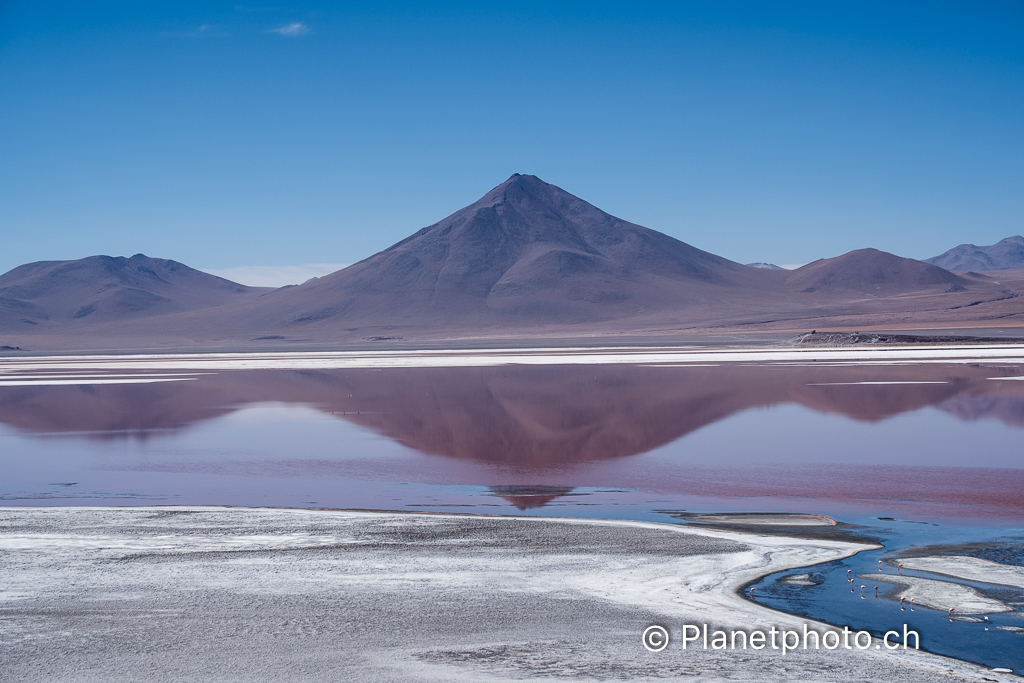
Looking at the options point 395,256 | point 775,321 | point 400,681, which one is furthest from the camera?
point 395,256

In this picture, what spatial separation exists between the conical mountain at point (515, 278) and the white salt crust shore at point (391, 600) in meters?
124

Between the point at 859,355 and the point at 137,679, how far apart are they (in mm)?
42833

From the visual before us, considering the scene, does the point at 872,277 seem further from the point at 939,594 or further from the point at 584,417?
the point at 939,594

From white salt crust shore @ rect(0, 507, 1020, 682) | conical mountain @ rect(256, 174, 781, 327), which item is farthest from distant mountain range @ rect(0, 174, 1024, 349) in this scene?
white salt crust shore @ rect(0, 507, 1020, 682)

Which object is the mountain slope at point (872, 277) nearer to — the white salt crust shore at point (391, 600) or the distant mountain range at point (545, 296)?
the distant mountain range at point (545, 296)

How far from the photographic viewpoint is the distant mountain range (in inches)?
4633

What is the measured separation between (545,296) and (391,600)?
142 meters

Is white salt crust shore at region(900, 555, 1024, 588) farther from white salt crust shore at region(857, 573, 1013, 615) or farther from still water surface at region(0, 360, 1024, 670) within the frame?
still water surface at region(0, 360, 1024, 670)

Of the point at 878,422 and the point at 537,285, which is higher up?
the point at 537,285

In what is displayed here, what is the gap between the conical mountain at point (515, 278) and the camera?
141250 mm

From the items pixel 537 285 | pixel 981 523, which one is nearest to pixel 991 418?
pixel 981 523

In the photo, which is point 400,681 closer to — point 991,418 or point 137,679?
point 137,679

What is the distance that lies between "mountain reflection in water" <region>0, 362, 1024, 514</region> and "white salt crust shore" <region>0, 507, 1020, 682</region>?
257 centimetres

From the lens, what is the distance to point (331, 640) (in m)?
6.09
